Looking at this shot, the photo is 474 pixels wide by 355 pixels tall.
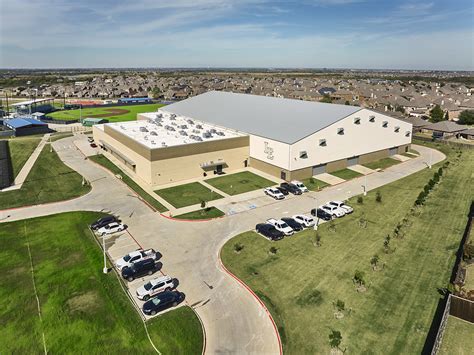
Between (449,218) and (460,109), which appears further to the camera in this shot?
(460,109)

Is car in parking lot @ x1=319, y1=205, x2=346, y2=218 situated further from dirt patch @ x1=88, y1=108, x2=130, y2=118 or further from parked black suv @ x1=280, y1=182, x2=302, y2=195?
dirt patch @ x1=88, y1=108, x2=130, y2=118

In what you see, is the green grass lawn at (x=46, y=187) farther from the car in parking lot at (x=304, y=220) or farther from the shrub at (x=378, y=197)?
the shrub at (x=378, y=197)

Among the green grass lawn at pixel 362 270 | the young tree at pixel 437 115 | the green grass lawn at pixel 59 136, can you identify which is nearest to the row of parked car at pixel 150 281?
the green grass lawn at pixel 362 270

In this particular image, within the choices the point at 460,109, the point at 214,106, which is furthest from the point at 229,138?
the point at 460,109

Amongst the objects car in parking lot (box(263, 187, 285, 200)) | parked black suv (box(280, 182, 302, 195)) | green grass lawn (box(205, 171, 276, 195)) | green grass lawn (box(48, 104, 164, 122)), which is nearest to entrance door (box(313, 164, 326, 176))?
parked black suv (box(280, 182, 302, 195))

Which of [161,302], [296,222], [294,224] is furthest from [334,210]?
[161,302]

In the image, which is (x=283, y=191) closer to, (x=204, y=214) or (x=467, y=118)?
(x=204, y=214)

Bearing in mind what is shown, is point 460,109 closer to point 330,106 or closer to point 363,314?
point 330,106
